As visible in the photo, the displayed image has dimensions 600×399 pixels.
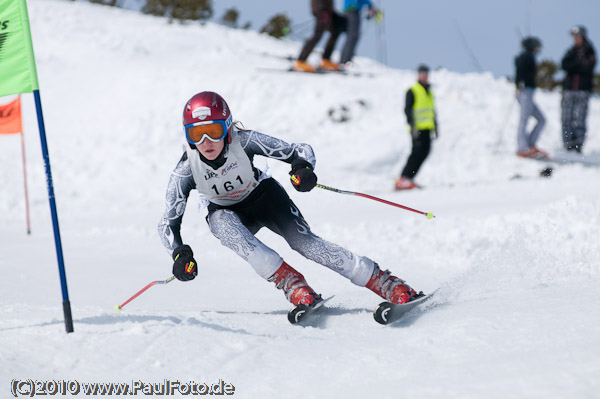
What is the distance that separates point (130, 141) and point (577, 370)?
11.7 m

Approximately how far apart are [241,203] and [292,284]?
2.08ft

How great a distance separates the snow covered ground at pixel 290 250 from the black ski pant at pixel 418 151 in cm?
48

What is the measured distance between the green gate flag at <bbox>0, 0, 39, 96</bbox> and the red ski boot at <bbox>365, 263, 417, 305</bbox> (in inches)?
90.1

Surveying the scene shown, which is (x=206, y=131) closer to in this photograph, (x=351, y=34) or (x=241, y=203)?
(x=241, y=203)

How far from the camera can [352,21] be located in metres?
13.0

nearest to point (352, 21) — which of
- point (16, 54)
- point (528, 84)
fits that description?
point (528, 84)

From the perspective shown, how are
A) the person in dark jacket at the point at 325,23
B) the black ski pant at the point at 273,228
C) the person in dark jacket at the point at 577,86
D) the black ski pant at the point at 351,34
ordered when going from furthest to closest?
the black ski pant at the point at 351,34 < the person in dark jacket at the point at 325,23 < the person in dark jacket at the point at 577,86 < the black ski pant at the point at 273,228

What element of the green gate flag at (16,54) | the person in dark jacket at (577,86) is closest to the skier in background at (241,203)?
the green gate flag at (16,54)

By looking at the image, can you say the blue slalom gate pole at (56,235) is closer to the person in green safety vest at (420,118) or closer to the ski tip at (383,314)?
the ski tip at (383,314)

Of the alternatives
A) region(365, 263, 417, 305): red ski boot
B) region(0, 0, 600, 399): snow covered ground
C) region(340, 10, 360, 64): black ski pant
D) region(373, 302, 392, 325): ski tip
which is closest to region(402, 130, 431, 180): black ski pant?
region(0, 0, 600, 399): snow covered ground

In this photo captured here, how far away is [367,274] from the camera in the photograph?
12.6 ft

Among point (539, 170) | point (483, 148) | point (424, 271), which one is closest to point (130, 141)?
point (483, 148)

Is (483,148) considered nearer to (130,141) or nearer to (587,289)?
(130,141)

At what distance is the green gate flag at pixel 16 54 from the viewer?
345 cm
